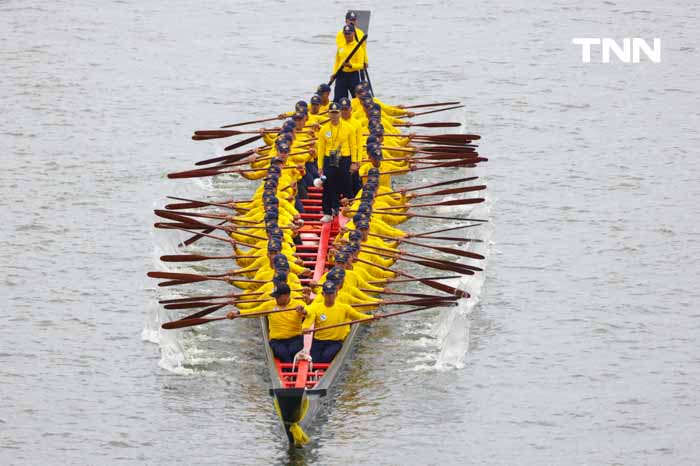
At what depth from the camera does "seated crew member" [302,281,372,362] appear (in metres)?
25.4

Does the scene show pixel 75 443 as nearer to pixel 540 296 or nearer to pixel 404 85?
pixel 540 296

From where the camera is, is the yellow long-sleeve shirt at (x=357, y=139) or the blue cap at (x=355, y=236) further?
the yellow long-sleeve shirt at (x=357, y=139)

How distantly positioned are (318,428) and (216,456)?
173 cm

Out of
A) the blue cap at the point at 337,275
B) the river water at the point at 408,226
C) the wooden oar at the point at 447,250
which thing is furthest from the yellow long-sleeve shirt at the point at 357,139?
the blue cap at the point at 337,275

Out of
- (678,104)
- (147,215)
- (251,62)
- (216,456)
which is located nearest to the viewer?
(216,456)

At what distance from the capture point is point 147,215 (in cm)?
3600

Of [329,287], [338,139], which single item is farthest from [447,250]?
[329,287]

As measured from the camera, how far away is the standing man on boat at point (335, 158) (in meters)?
30.0

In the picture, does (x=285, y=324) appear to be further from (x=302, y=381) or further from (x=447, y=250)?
(x=447, y=250)

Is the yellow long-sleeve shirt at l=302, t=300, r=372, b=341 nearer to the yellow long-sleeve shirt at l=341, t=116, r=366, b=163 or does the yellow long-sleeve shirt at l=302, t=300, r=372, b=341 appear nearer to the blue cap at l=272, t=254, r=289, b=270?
the blue cap at l=272, t=254, r=289, b=270

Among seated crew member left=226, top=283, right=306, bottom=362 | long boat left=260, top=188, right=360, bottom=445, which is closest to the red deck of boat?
long boat left=260, top=188, right=360, bottom=445

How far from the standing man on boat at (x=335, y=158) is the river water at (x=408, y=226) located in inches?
120

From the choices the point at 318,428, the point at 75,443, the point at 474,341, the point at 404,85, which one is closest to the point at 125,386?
the point at 75,443

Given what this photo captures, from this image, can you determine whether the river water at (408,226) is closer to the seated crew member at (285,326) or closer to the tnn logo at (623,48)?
the tnn logo at (623,48)
